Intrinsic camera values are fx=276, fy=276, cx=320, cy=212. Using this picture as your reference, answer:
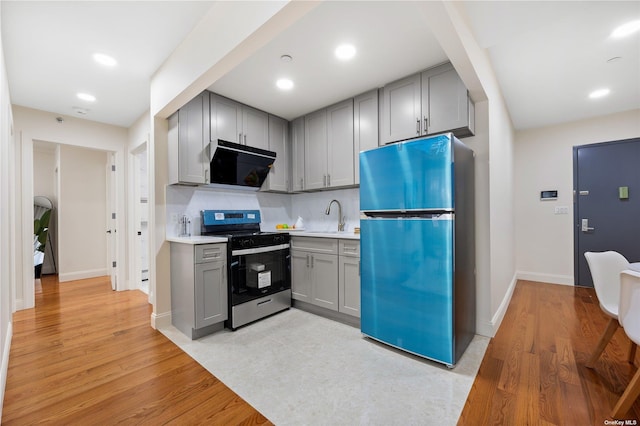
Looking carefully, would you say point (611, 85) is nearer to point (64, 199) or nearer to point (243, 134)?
point (243, 134)

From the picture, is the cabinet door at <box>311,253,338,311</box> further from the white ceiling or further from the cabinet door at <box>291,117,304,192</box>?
the white ceiling

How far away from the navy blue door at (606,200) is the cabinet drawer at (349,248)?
3722mm

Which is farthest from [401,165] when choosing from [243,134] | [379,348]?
[243,134]

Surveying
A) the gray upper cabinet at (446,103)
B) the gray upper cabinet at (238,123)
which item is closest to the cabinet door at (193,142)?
the gray upper cabinet at (238,123)

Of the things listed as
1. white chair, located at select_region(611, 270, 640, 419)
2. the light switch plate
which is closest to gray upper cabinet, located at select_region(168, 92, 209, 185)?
white chair, located at select_region(611, 270, 640, 419)

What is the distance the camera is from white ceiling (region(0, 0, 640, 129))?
1.87 meters

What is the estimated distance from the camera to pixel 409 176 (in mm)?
Answer: 2117

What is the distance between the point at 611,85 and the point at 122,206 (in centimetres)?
641

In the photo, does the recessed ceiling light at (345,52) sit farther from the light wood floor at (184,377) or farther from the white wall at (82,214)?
the white wall at (82,214)

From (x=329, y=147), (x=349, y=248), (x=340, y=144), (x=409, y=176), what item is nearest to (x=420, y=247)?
(x=409, y=176)

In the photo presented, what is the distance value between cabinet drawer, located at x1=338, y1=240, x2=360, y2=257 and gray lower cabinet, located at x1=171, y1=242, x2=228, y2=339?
1.13m

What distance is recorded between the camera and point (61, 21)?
200cm

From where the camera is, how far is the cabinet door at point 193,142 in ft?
9.04

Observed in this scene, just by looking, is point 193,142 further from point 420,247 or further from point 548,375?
point 548,375
